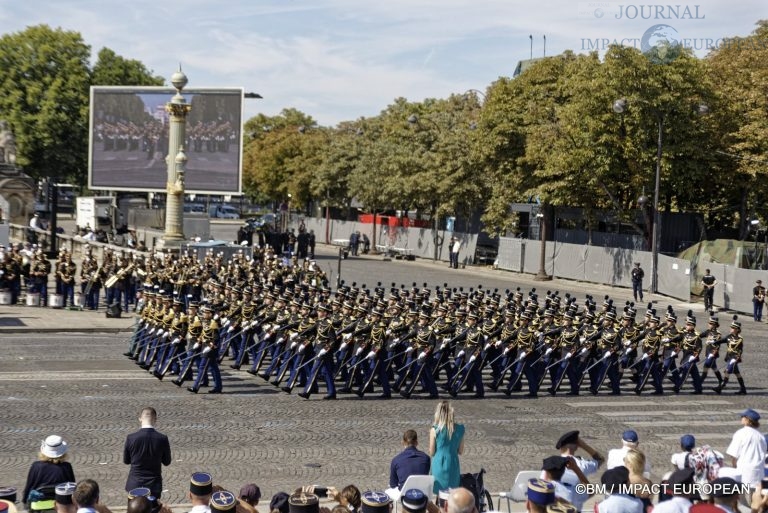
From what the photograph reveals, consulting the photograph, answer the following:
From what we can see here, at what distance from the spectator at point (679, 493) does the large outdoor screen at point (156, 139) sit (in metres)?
44.8

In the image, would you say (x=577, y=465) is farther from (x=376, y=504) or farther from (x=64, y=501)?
(x=64, y=501)

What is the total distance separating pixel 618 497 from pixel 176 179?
1345 inches

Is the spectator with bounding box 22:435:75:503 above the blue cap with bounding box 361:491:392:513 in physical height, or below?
below

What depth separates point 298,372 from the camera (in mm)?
17625

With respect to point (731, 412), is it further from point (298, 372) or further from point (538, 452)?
point (298, 372)

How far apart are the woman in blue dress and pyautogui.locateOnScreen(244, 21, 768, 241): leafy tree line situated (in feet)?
101

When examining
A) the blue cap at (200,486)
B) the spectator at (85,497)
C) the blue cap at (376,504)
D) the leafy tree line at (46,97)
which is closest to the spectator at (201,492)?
the blue cap at (200,486)

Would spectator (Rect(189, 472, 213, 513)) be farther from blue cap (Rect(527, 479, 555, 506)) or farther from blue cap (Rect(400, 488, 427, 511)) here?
blue cap (Rect(527, 479, 555, 506))

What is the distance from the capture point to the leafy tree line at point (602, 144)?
3853cm

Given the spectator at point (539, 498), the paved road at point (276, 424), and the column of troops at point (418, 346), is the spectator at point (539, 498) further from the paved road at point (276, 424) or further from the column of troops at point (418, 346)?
the column of troops at point (418, 346)

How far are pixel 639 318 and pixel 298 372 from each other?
15341 mm

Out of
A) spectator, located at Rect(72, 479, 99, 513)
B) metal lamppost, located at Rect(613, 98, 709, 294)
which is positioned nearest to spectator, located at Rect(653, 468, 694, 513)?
spectator, located at Rect(72, 479, 99, 513)

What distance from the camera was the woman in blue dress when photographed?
929 cm

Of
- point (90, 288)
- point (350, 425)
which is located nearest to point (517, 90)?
point (90, 288)
